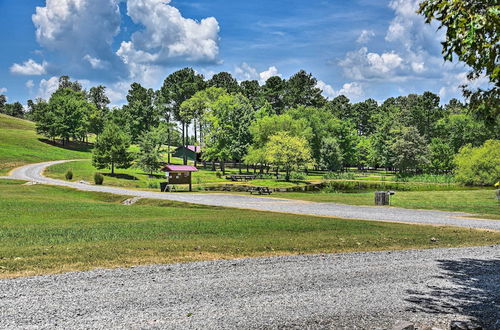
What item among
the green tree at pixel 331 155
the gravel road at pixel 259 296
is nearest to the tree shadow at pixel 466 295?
the gravel road at pixel 259 296

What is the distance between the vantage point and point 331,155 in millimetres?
82312

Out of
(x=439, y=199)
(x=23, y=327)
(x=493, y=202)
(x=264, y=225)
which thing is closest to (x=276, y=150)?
(x=439, y=199)

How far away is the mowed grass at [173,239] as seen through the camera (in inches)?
426

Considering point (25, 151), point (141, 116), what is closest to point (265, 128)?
point (141, 116)

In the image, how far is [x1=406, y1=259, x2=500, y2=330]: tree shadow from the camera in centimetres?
779

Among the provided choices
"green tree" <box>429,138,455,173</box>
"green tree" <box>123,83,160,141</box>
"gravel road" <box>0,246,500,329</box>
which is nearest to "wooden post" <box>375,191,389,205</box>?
"gravel road" <box>0,246,500,329</box>

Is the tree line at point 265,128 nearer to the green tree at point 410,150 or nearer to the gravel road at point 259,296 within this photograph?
the green tree at point 410,150

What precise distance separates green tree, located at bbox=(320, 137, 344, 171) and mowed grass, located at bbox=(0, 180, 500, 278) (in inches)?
2502

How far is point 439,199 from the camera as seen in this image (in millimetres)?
35188

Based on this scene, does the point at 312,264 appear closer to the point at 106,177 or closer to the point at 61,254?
the point at 61,254

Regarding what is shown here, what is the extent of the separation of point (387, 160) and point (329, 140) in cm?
1533

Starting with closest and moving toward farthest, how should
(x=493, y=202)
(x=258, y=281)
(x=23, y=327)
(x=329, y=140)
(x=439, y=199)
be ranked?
1. (x=23, y=327)
2. (x=258, y=281)
3. (x=493, y=202)
4. (x=439, y=199)
5. (x=329, y=140)

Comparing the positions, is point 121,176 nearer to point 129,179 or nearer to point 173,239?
point 129,179

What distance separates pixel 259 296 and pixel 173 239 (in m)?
6.75
